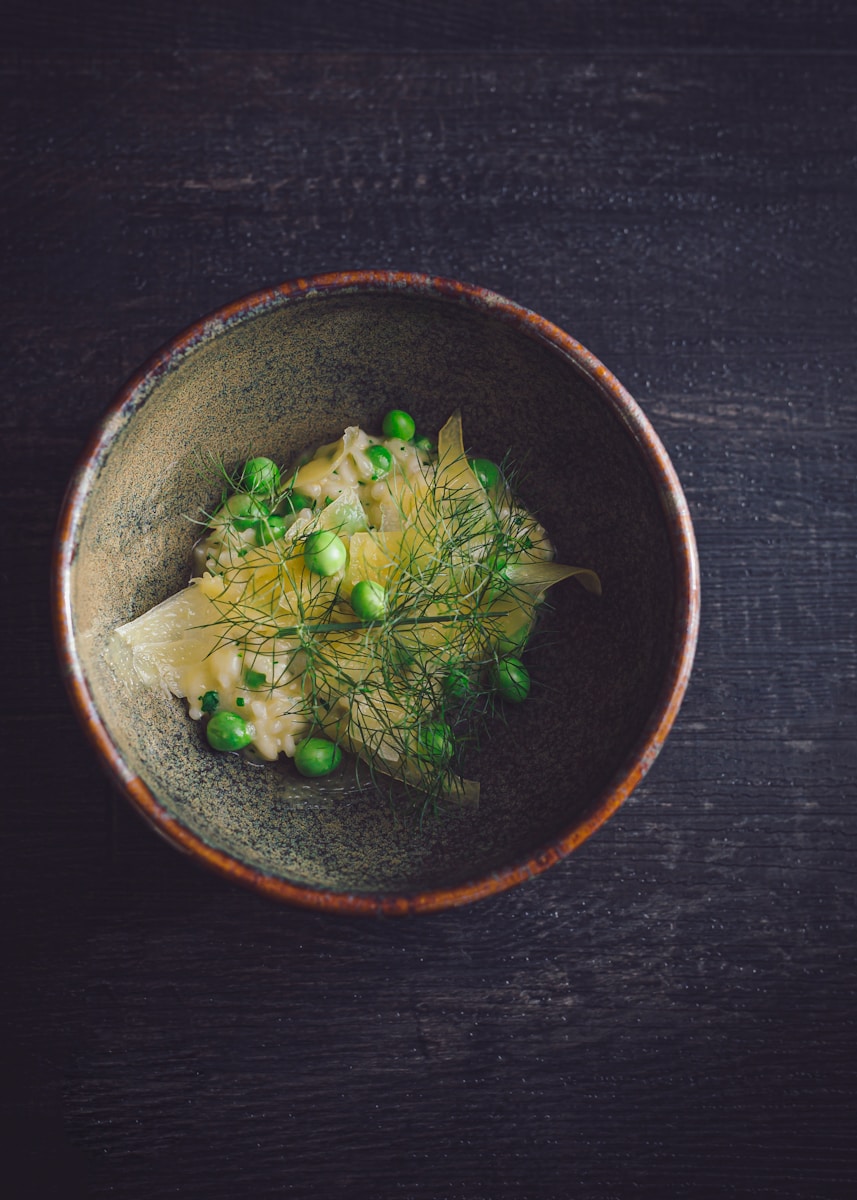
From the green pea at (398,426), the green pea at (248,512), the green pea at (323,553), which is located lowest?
the green pea at (323,553)

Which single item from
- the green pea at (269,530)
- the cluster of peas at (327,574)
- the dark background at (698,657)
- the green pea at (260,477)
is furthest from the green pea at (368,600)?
the dark background at (698,657)

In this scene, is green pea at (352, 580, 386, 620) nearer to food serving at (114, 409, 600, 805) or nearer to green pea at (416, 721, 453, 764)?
food serving at (114, 409, 600, 805)

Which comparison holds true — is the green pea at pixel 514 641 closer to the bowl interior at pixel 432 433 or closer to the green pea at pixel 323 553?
the bowl interior at pixel 432 433

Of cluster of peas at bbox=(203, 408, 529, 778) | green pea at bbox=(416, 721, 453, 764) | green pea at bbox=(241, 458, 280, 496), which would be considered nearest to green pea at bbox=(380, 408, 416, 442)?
cluster of peas at bbox=(203, 408, 529, 778)

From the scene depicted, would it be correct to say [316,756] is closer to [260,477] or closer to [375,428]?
[260,477]

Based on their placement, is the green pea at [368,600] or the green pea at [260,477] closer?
the green pea at [368,600]

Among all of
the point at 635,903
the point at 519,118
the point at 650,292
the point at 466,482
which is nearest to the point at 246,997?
the point at 635,903

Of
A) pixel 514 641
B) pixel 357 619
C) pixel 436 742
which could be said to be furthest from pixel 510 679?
pixel 357 619
